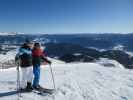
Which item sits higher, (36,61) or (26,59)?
(26,59)

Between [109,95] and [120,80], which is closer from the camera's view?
[109,95]

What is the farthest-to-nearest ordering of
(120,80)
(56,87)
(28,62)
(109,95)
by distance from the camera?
(120,80) < (56,87) < (109,95) < (28,62)

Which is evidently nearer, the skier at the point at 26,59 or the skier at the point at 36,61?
the skier at the point at 26,59

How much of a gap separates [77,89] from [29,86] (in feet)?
8.11

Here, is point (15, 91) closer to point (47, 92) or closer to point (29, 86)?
point (29, 86)

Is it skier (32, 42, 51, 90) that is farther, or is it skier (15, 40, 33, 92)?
skier (32, 42, 51, 90)

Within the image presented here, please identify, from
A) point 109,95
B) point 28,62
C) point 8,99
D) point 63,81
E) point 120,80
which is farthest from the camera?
point 120,80

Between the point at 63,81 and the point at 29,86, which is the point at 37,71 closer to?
the point at 29,86

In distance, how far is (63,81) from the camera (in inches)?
453

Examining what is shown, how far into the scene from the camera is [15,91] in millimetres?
9250

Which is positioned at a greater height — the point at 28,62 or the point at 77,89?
the point at 28,62

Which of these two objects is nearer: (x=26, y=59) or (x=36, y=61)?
(x=26, y=59)

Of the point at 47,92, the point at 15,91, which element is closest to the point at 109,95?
the point at 47,92

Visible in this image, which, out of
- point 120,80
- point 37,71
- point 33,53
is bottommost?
point 120,80
